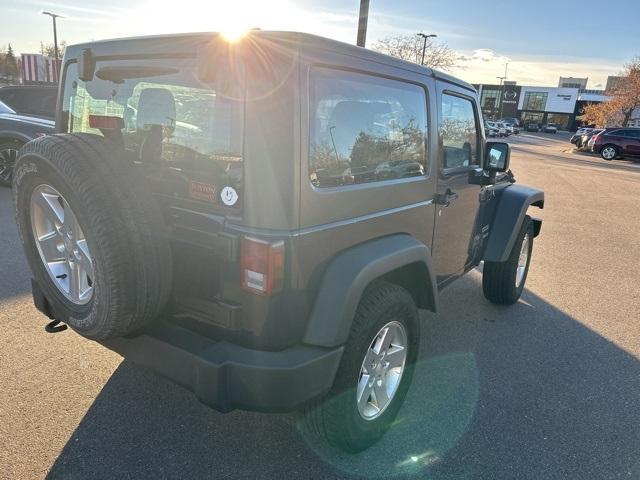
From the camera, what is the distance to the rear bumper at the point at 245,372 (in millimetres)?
1942

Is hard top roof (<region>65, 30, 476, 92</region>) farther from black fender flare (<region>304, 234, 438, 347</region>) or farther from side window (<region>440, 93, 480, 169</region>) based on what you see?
black fender flare (<region>304, 234, 438, 347</region>)

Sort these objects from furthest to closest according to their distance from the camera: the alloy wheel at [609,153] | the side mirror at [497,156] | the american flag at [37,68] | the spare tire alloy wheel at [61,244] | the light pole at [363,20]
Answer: the alloy wheel at [609,153]
the american flag at [37,68]
the light pole at [363,20]
the side mirror at [497,156]
the spare tire alloy wheel at [61,244]

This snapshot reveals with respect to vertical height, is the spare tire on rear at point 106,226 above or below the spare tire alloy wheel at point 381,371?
above

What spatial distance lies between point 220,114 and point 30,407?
2005 mm

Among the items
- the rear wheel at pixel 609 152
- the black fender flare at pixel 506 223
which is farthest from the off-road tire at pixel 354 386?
the rear wheel at pixel 609 152

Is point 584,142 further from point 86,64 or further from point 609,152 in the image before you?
point 86,64

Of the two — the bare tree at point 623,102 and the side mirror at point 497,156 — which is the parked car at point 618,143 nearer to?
the bare tree at point 623,102

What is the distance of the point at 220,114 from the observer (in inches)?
79.0

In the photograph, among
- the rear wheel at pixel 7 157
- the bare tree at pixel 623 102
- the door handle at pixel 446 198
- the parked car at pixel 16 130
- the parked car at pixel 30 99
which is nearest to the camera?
the door handle at pixel 446 198

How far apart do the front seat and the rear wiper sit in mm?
77

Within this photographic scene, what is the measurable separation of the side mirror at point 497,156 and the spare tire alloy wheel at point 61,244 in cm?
282

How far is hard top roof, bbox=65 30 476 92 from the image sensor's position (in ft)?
6.30

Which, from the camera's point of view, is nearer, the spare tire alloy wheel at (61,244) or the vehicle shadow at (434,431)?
the spare tire alloy wheel at (61,244)

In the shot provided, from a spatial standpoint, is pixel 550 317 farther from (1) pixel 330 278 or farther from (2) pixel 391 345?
(1) pixel 330 278
